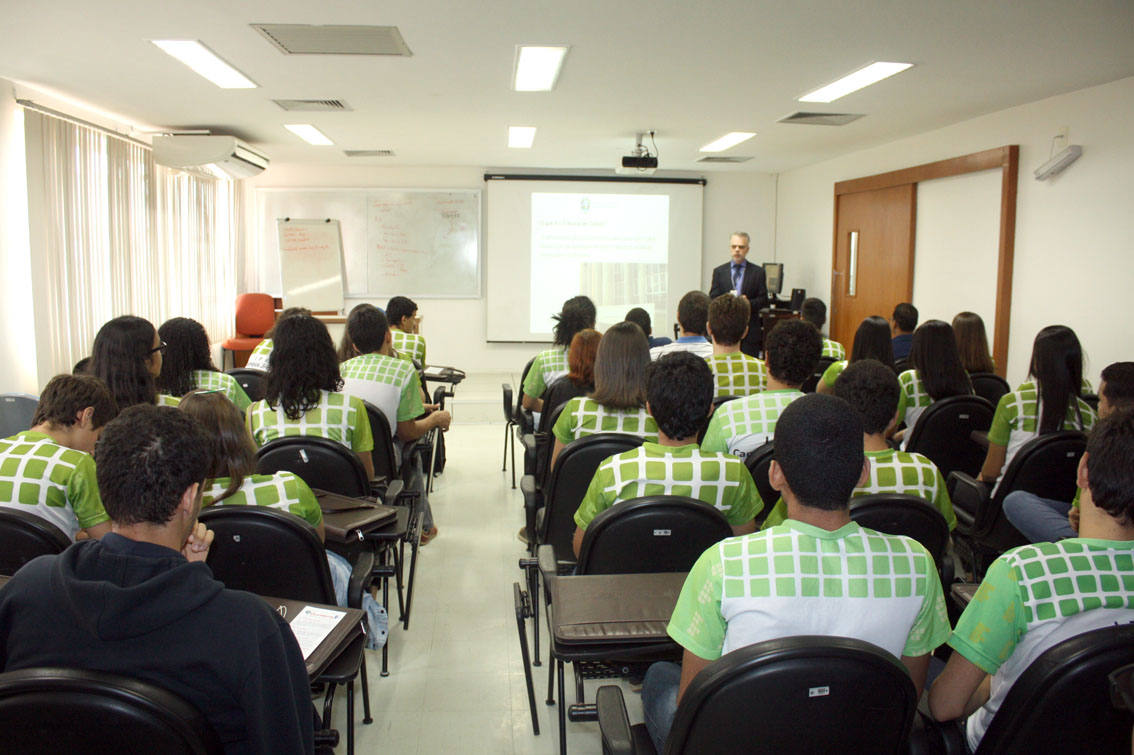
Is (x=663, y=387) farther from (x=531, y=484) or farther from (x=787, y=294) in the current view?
(x=787, y=294)

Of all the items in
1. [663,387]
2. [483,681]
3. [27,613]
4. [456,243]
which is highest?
[456,243]

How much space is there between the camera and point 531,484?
3.12 metres

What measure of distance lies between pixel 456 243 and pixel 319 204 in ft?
5.76

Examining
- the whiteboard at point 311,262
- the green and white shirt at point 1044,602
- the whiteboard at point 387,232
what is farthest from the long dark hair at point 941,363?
the whiteboard at point 311,262

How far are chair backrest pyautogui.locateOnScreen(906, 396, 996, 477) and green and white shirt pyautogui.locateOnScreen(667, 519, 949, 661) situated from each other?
2354 mm

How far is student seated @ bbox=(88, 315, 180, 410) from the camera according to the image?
Result: 9.77 ft

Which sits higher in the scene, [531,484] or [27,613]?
[27,613]

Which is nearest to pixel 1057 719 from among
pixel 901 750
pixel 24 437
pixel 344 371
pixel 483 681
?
pixel 901 750

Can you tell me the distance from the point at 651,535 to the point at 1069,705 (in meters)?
0.94

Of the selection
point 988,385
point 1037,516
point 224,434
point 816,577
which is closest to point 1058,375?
point 1037,516

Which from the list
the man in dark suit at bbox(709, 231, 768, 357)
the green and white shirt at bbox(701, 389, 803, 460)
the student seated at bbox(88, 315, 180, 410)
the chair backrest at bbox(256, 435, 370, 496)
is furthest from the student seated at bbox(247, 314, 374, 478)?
the man in dark suit at bbox(709, 231, 768, 357)

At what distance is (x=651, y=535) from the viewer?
6.57 feet

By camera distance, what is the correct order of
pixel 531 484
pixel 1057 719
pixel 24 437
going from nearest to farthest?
pixel 1057 719 < pixel 24 437 < pixel 531 484

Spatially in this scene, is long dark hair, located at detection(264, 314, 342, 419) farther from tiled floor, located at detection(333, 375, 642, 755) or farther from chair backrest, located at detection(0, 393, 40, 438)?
chair backrest, located at detection(0, 393, 40, 438)
